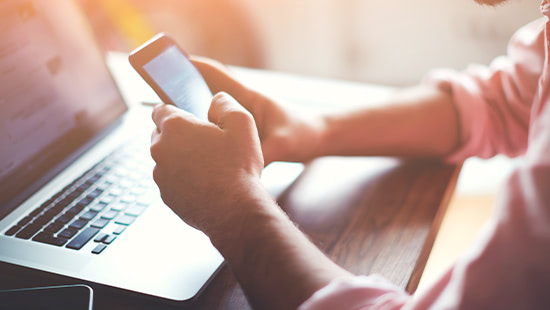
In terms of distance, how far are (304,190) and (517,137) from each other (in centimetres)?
33

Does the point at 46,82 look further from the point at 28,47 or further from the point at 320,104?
the point at 320,104

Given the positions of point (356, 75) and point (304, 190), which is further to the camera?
point (356, 75)

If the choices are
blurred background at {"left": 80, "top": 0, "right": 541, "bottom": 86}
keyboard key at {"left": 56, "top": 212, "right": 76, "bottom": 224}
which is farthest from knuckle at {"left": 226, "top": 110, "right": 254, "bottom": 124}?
blurred background at {"left": 80, "top": 0, "right": 541, "bottom": 86}

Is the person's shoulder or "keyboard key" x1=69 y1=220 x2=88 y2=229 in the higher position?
"keyboard key" x1=69 y1=220 x2=88 y2=229

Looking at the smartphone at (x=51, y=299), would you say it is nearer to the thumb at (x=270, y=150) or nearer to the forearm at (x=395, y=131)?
the thumb at (x=270, y=150)

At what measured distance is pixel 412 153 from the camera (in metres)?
0.69

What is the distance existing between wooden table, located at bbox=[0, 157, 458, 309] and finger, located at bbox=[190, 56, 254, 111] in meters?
0.15

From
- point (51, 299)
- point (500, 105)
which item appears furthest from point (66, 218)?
point (500, 105)

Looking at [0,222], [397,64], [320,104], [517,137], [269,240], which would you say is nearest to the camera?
[269,240]

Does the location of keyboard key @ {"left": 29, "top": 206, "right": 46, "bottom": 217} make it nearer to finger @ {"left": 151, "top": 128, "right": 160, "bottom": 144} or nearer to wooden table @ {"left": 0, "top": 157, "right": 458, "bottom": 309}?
wooden table @ {"left": 0, "top": 157, "right": 458, "bottom": 309}

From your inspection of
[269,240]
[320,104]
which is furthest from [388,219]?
[320,104]

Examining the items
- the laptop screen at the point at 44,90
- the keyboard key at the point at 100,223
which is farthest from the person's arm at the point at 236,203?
the laptop screen at the point at 44,90

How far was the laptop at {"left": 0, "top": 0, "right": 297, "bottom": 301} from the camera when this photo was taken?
47 centimetres

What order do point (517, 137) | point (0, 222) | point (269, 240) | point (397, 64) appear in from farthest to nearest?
1. point (397, 64)
2. point (517, 137)
3. point (0, 222)
4. point (269, 240)
